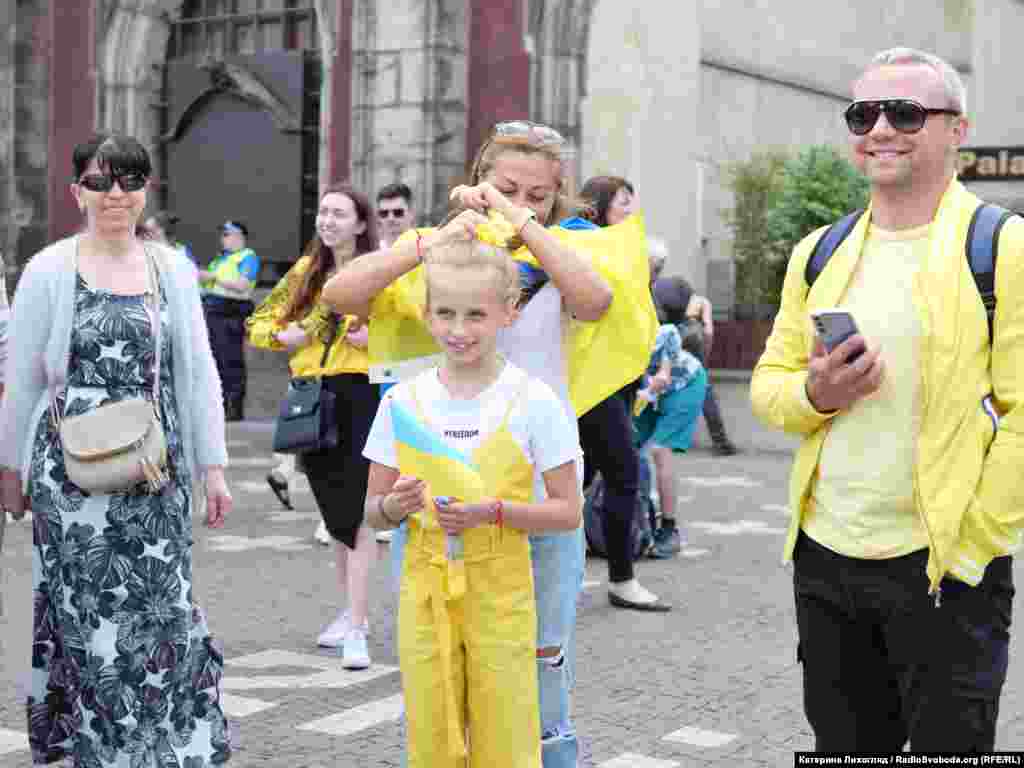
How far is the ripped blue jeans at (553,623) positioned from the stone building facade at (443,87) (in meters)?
11.0

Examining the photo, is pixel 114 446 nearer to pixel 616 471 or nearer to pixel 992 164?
pixel 616 471

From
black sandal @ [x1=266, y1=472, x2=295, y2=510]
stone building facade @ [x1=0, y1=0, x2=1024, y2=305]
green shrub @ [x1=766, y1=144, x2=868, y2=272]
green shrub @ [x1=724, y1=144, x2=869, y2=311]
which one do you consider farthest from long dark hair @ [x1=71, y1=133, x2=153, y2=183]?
green shrub @ [x1=766, y1=144, x2=868, y2=272]

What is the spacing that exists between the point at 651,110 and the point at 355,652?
41.3ft

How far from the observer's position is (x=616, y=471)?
721 cm

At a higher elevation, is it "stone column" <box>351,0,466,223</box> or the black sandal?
"stone column" <box>351,0,466,223</box>

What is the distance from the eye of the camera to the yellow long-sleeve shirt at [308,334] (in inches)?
258

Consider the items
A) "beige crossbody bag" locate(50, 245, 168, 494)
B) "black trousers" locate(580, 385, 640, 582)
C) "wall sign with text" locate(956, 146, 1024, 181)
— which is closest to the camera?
"beige crossbody bag" locate(50, 245, 168, 494)

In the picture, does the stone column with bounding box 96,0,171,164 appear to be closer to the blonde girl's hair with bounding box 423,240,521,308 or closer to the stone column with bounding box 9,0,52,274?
the stone column with bounding box 9,0,52,274

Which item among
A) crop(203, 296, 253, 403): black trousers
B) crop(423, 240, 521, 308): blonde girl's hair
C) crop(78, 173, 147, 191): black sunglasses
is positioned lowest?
crop(203, 296, 253, 403): black trousers

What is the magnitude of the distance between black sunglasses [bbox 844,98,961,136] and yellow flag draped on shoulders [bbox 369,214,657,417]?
0.92m

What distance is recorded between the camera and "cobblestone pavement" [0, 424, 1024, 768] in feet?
16.1

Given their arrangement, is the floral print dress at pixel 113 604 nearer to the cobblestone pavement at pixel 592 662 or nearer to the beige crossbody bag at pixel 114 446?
the beige crossbody bag at pixel 114 446

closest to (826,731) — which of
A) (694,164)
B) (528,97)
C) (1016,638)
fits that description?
(1016,638)

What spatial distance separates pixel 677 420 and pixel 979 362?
229 inches
